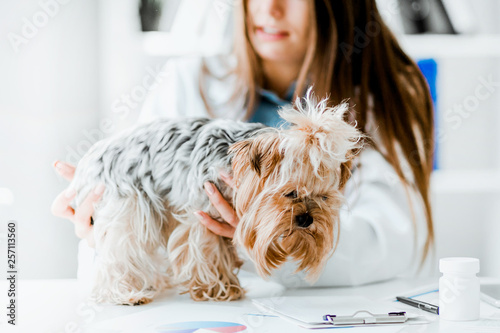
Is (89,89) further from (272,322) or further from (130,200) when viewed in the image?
(272,322)

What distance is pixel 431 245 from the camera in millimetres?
2342

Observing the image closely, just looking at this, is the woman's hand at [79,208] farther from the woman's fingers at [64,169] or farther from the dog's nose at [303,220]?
the dog's nose at [303,220]

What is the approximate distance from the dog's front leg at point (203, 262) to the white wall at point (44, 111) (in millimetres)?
848

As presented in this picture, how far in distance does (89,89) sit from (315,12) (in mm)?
950

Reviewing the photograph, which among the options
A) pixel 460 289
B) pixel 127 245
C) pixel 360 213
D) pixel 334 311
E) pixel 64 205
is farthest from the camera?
pixel 360 213

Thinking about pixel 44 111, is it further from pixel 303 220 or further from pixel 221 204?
pixel 303 220

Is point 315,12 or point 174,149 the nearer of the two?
point 174,149

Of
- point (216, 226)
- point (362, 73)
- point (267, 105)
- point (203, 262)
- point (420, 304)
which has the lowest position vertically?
point (420, 304)

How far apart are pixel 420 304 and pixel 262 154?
57cm

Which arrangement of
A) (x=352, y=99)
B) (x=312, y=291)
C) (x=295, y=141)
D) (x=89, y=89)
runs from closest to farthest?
(x=295, y=141), (x=312, y=291), (x=352, y=99), (x=89, y=89)

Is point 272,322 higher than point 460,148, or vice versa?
point 460,148

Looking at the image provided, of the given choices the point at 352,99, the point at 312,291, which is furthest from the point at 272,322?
the point at 352,99

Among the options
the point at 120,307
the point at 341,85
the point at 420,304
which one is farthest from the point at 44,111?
the point at 420,304

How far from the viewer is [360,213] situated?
6.49 ft
